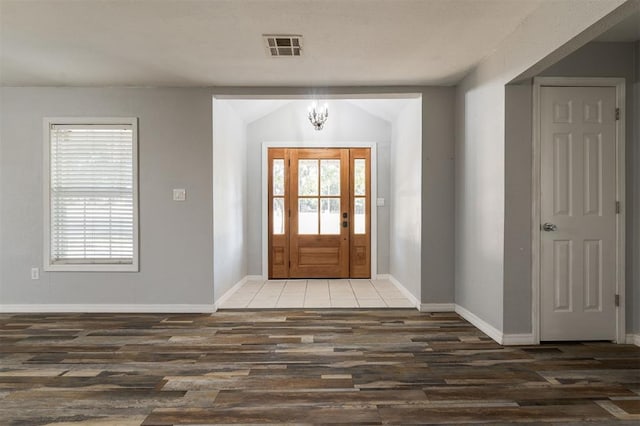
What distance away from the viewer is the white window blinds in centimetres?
442

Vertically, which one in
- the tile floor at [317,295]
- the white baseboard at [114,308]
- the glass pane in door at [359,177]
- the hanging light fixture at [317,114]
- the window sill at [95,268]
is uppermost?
the hanging light fixture at [317,114]

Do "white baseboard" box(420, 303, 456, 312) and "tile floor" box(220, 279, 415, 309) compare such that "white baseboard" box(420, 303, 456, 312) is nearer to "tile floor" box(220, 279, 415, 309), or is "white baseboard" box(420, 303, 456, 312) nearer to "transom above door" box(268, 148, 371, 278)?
"tile floor" box(220, 279, 415, 309)

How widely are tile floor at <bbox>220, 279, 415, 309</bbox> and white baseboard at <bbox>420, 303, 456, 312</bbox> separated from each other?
24 centimetres

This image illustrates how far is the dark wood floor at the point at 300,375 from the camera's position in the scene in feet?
7.30

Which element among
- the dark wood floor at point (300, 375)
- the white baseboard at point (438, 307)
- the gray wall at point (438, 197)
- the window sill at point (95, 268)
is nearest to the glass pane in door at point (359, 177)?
the gray wall at point (438, 197)

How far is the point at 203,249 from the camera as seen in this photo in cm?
441

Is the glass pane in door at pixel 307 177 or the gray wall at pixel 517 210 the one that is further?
the glass pane in door at pixel 307 177

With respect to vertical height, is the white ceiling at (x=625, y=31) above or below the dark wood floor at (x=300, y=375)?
above

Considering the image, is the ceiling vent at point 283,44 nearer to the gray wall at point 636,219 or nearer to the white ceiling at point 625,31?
the white ceiling at point 625,31

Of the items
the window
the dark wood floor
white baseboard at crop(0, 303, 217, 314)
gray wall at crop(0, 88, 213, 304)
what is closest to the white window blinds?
the window

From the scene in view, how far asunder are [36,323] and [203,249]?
1.68 m

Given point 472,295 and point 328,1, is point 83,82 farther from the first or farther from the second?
point 472,295

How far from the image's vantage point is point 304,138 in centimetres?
647

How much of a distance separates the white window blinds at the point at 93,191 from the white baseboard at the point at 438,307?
3.13 meters
